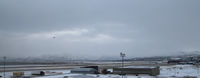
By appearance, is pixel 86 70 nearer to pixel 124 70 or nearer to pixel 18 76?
pixel 124 70

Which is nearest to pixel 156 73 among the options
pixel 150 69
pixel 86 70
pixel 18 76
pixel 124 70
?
pixel 150 69

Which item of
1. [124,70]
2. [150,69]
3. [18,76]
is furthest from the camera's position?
[124,70]

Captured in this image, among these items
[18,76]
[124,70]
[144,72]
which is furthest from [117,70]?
[18,76]

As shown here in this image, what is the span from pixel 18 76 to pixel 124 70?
99.0 ft

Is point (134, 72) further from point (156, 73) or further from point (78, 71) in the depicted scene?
point (78, 71)

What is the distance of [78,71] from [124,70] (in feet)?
46.0

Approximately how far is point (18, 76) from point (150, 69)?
117 feet

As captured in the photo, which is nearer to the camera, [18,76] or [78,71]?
[18,76]

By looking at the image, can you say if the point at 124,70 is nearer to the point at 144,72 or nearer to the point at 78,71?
the point at 144,72

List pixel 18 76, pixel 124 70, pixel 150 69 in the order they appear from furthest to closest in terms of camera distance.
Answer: pixel 124 70, pixel 150 69, pixel 18 76

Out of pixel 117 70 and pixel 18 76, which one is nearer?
pixel 18 76

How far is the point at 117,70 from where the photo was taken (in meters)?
66.8

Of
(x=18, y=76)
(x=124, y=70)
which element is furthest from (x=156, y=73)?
(x=18, y=76)

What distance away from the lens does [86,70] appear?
64.1 metres
